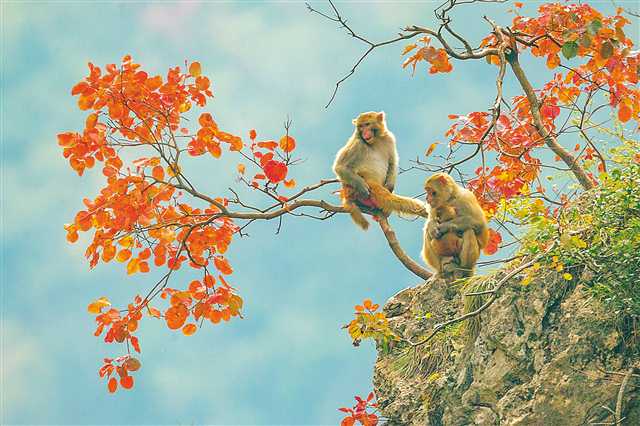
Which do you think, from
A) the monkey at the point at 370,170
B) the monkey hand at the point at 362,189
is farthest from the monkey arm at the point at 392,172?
the monkey hand at the point at 362,189

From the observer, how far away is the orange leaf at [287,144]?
27.5 feet

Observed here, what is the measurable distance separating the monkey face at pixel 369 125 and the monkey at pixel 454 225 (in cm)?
210

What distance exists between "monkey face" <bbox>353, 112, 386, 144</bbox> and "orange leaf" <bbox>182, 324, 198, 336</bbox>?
10.9 ft

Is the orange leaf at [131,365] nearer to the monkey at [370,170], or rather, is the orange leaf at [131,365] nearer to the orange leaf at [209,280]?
the orange leaf at [209,280]

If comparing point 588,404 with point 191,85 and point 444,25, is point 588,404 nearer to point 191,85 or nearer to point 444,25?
point 444,25

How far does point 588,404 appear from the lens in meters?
5.84

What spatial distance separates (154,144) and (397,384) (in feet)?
10.8

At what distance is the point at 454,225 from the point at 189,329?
9.57 ft

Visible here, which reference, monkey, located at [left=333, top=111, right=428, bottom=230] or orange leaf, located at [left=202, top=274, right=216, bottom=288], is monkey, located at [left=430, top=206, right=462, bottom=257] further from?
orange leaf, located at [left=202, top=274, right=216, bottom=288]

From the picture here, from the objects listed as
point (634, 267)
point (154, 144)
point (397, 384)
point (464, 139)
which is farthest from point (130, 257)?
point (634, 267)

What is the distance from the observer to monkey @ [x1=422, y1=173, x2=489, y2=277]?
7.98 m

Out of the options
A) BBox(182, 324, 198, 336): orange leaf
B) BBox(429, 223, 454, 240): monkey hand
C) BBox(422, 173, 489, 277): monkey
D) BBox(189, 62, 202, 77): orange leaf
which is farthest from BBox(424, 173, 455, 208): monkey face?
BBox(182, 324, 198, 336): orange leaf

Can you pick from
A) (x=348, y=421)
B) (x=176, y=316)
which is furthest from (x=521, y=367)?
(x=176, y=316)

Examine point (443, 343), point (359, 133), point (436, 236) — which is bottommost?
point (443, 343)
